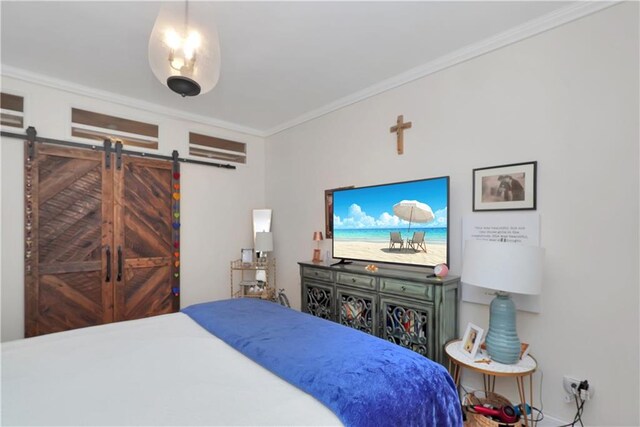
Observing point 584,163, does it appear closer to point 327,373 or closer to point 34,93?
point 327,373

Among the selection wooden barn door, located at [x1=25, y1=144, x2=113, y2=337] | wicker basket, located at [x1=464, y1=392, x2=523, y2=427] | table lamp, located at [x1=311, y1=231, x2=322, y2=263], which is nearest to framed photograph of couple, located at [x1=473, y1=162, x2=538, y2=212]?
wicker basket, located at [x1=464, y1=392, x2=523, y2=427]

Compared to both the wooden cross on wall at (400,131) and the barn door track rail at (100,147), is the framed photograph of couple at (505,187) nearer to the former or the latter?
the wooden cross on wall at (400,131)

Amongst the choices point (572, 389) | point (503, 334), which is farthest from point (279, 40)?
point (572, 389)

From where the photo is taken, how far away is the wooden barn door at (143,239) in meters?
3.31

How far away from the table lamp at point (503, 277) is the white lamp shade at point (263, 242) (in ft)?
8.24

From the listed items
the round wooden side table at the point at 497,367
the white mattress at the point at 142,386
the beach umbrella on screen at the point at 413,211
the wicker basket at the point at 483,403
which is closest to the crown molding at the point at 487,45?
the beach umbrella on screen at the point at 413,211

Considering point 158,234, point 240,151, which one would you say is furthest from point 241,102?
point 158,234

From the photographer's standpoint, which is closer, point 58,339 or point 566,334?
point 58,339

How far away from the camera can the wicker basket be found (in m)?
1.77

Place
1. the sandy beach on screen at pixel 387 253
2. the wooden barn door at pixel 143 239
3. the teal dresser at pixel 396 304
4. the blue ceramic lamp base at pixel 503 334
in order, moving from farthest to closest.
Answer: the wooden barn door at pixel 143 239 → the sandy beach on screen at pixel 387 253 → the teal dresser at pixel 396 304 → the blue ceramic lamp base at pixel 503 334

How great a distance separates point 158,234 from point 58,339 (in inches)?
78.5

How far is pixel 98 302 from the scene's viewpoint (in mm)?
3170

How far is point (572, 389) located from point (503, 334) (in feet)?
1.77

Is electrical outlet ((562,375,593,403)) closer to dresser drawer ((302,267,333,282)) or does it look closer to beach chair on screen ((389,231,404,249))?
beach chair on screen ((389,231,404,249))
